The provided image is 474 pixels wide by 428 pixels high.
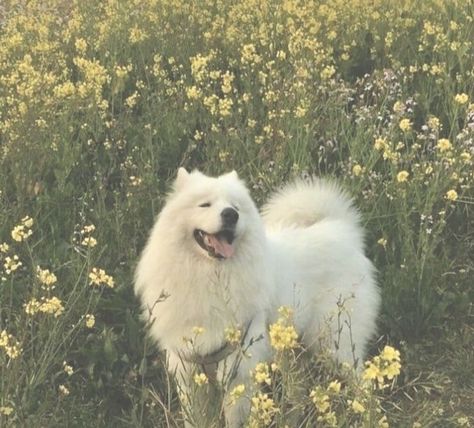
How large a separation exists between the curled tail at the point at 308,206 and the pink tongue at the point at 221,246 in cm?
77

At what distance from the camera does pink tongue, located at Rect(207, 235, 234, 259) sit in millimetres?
2848

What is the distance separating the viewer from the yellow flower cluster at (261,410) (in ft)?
5.84

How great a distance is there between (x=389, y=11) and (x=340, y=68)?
1.46 metres

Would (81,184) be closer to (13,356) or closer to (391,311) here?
(391,311)

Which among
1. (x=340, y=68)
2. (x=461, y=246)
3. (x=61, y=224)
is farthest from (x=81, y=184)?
(x=340, y=68)

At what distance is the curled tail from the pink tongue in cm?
77

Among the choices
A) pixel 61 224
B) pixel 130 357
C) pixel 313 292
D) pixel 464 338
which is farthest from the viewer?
pixel 61 224

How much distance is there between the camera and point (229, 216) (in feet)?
9.00

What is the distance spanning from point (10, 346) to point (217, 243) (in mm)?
1005

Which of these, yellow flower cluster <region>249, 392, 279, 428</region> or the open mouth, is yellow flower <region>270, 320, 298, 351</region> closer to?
yellow flower cluster <region>249, 392, 279, 428</region>

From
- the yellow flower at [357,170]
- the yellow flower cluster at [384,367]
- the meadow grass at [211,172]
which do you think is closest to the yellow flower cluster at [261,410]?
the meadow grass at [211,172]

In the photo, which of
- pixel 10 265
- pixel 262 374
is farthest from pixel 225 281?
pixel 262 374

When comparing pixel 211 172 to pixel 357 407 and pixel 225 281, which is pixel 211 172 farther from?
pixel 357 407

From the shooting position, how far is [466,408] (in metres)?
3.31
